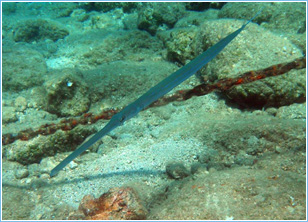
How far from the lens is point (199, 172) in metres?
2.99

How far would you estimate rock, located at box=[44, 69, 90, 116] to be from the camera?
4.90 metres

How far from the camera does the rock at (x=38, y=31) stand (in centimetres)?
949

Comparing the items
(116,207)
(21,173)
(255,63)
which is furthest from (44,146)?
(255,63)

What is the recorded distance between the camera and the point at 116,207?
8.13 ft

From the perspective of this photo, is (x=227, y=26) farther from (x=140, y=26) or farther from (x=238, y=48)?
(x=140, y=26)

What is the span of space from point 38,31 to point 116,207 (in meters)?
10.0

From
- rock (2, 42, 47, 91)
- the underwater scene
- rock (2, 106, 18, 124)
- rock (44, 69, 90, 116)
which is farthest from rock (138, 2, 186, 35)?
rock (2, 106, 18, 124)

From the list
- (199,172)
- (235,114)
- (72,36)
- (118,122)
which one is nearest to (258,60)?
(235,114)

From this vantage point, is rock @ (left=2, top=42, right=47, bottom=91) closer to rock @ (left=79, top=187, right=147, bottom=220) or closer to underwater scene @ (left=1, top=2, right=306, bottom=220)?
underwater scene @ (left=1, top=2, right=306, bottom=220)

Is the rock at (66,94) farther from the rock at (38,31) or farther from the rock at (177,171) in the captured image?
the rock at (38,31)

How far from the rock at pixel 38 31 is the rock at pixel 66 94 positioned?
5.54 meters

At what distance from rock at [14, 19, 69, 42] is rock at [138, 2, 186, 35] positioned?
3.72 meters

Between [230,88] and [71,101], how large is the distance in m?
3.66

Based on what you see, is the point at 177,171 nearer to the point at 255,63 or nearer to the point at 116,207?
the point at 116,207
